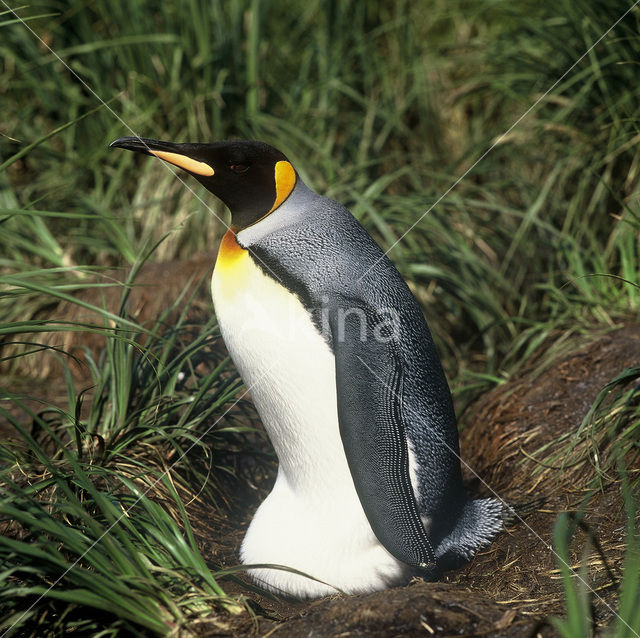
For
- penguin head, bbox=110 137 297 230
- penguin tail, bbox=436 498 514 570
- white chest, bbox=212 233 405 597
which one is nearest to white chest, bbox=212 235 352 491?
white chest, bbox=212 233 405 597

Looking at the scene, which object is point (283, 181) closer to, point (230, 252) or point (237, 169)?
point (237, 169)

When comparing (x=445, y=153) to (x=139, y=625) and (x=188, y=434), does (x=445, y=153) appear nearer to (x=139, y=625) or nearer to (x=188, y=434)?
(x=188, y=434)

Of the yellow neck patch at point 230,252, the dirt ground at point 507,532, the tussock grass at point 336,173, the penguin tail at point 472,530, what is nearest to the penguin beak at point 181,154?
the yellow neck patch at point 230,252

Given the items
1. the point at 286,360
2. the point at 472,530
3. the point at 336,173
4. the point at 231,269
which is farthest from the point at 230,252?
the point at 336,173

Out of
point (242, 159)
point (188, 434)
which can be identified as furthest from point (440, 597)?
point (242, 159)

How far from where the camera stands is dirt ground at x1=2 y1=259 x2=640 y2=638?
1.43 metres

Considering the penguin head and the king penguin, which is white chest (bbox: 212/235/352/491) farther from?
the penguin head

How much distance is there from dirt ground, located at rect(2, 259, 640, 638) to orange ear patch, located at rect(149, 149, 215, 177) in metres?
1.06

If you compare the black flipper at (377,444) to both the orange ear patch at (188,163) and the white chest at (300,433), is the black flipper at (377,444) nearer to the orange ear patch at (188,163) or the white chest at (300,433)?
the white chest at (300,433)

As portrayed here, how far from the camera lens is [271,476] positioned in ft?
8.34

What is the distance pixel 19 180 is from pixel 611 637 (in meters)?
3.99

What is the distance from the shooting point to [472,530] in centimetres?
202

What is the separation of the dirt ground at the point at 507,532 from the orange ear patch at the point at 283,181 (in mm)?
999

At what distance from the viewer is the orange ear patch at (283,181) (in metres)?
2.01
